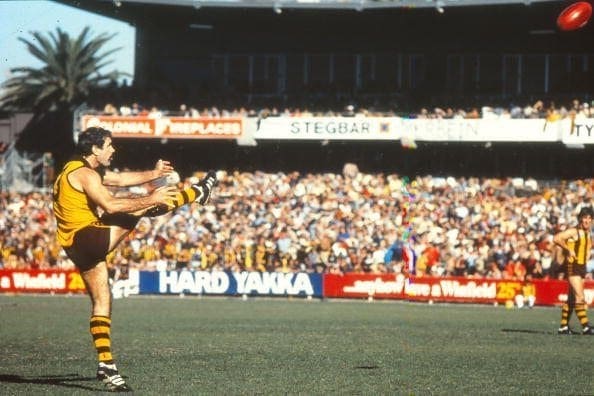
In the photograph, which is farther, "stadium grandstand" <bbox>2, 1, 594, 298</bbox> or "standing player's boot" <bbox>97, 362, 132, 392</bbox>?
"stadium grandstand" <bbox>2, 1, 594, 298</bbox>

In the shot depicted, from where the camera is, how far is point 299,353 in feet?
45.8

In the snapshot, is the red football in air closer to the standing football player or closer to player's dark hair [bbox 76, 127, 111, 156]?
the standing football player

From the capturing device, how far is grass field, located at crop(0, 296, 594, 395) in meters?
10.4

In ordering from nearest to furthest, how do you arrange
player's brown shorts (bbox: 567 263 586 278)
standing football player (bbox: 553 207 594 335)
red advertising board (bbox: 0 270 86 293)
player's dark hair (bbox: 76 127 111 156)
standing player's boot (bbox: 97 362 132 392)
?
standing player's boot (bbox: 97 362 132 392)
player's dark hair (bbox: 76 127 111 156)
standing football player (bbox: 553 207 594 335)
player's brown shorts (bbox: 567 263 586 278)
red advertising board (bbox: 0 270 86 293)

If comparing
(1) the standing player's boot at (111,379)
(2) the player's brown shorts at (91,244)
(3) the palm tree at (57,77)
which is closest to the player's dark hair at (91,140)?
(2) the player's brown shorts at (91,244)

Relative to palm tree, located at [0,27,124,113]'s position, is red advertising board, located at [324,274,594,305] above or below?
below

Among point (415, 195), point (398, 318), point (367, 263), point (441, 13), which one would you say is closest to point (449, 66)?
point (441, 13)

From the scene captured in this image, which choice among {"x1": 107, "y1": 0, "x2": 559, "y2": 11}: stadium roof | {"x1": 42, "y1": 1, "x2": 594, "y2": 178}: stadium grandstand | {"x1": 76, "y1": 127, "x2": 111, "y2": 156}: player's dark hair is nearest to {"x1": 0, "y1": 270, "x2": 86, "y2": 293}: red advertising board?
{"x1": 42, "y1": 1, "x2": 594, "y2": 178}: stadium grandstand

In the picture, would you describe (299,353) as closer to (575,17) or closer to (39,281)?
(575,17)

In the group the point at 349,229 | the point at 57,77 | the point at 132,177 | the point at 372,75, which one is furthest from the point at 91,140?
the point at 57,77

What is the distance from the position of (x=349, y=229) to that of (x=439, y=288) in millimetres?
5310

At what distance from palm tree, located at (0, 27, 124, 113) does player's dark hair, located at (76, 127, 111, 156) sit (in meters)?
48.0

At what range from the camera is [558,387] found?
10453 millimetres

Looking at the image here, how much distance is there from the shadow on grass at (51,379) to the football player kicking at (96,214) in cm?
37
